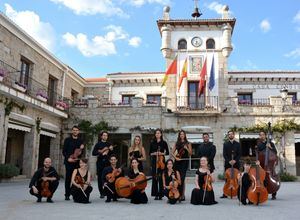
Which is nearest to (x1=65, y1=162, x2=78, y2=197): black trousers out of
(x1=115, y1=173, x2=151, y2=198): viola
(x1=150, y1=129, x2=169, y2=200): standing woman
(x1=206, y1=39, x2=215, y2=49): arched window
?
(x1=115, y1=173, x2=151, y2=198): viola

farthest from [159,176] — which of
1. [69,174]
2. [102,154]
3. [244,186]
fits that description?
[69,174]

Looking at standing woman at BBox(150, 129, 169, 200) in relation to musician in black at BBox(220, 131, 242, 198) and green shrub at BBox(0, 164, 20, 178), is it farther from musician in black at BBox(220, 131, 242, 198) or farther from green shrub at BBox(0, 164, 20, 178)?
green shrub at BBox(0, 164, 20, 178)

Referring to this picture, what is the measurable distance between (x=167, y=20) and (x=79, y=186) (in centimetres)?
1421

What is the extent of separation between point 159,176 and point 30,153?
31.1 ft

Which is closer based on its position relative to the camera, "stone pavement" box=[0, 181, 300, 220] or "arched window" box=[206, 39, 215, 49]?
"stone pavement" box=[0, 181, 300, 220]

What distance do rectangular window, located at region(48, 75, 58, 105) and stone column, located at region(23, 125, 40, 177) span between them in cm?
281

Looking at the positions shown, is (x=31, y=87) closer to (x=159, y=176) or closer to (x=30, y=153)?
(x=30, y=153)

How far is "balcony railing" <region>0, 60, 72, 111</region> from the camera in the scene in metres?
12.9

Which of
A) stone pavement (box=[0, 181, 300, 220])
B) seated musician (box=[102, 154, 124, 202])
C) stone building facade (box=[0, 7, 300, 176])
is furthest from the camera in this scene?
stone building facade (box=[0, 7, 300, 176])

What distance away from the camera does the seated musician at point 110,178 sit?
21.0 ft

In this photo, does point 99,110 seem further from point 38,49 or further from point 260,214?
point 260,214

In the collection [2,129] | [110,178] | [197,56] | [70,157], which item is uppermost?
[197,56]

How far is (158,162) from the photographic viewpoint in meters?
6.86

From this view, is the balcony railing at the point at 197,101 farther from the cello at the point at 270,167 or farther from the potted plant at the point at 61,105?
the cello at the point at 270,167
